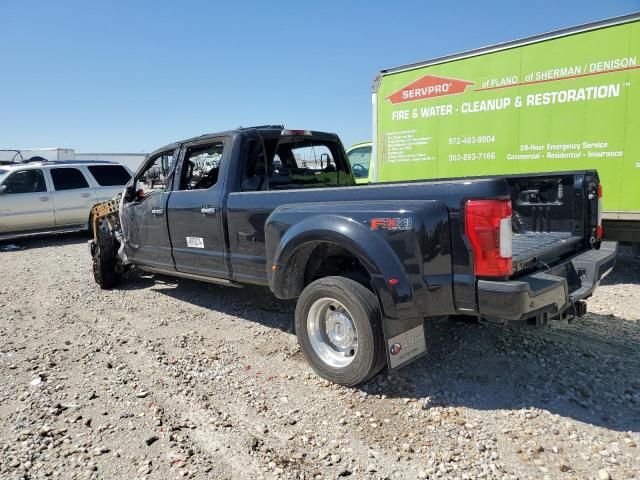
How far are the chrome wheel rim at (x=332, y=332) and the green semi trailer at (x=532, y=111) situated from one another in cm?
405

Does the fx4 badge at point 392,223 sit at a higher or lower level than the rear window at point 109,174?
lower

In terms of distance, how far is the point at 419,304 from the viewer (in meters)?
2.96

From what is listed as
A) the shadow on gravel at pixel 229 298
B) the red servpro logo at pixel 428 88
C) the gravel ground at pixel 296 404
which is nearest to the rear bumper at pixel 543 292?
the gravel ground at pixel 296 404

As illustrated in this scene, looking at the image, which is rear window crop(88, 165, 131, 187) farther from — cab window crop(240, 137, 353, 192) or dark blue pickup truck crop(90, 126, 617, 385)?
cab window crop(240, 137, 353, 192)

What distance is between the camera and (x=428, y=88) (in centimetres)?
730

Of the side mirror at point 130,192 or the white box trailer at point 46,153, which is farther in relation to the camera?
the white box trailer at point 46,153

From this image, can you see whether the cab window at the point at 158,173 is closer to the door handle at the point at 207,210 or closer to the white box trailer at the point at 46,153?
the door handle at the point at 207,210

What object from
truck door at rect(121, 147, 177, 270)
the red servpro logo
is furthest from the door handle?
the red servpro logo

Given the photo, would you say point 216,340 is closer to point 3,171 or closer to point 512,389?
point 512,389

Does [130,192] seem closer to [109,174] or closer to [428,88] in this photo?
[428,88]

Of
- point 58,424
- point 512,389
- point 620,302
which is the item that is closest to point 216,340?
point 58,424

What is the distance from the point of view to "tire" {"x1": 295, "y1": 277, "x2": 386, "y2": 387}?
3154 millimetres

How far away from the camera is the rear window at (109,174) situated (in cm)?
1157

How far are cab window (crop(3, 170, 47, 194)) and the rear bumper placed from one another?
36.2 ft
